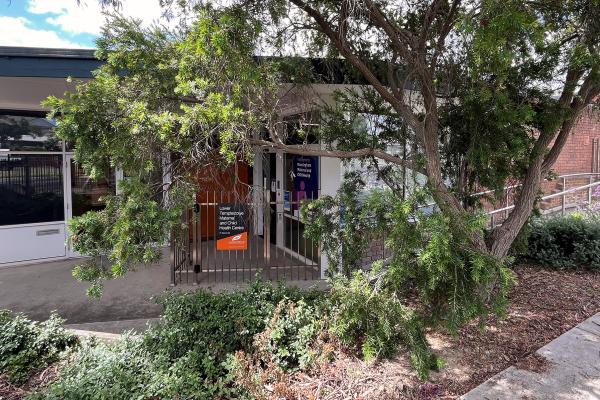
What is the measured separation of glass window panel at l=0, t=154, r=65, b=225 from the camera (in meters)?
7.71

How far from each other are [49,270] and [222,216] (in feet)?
11.5

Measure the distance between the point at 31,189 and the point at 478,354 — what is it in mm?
8015

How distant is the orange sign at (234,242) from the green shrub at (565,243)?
4.50m

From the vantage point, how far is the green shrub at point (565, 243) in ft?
22.0

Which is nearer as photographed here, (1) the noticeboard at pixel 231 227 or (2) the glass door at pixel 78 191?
(1) the noticeboard at pixel 231 227

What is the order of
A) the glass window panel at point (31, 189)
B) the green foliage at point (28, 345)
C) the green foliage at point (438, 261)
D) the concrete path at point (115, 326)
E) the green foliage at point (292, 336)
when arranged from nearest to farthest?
the green foliage at point (438, 261)
the green foliage at point (292, 336)
the green foliage at point (28, 345)
the concrete path at point (115, 326)
the glass window panel at point (31, 189)

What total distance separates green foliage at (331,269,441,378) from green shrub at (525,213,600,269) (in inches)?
167

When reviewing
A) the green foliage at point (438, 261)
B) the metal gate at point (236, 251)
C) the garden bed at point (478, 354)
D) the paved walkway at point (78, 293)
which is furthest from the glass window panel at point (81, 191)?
the green foliage at point (438, 261)

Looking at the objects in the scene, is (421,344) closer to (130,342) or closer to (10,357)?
(130,342)

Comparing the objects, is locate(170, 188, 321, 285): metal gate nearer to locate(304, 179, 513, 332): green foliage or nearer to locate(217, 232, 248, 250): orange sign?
locate(217, 232, 248, 250): orange sign

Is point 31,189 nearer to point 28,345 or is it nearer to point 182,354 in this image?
point 28,345

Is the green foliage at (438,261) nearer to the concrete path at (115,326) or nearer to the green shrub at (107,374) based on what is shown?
the green shrub at (107,374)

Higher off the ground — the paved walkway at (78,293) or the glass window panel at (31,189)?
the glass window panel at (31,189)

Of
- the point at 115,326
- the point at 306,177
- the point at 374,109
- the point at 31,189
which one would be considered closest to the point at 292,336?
Answer: the point at 115,326
